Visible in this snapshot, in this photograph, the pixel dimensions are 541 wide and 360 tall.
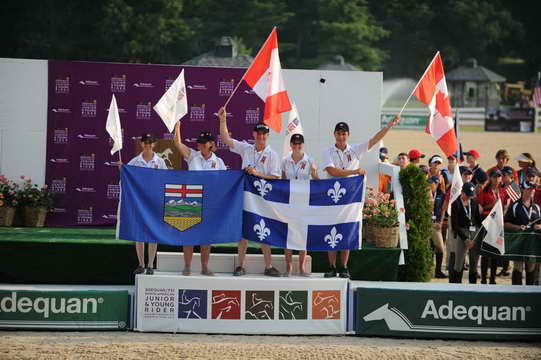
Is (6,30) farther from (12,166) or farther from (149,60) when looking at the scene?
(12,166)

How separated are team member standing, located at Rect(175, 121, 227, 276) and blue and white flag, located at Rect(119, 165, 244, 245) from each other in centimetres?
16

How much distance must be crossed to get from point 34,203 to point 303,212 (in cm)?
501

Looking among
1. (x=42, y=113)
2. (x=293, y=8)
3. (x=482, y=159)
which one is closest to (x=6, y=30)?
(x=293, y=8)

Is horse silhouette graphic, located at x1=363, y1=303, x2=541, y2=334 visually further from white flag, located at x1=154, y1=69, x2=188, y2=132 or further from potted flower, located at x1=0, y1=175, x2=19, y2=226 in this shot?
potted flower, located at x1=0, y1=175, x2=19, y2=226

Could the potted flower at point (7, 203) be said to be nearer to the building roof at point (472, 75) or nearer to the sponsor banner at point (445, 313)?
the sponsor banner at point (445, 313)

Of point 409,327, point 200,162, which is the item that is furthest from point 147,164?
point 409,327

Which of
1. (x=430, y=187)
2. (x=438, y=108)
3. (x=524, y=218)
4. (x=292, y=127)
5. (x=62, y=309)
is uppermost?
(x=438, y=108)

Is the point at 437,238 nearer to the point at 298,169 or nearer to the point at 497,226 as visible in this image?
the point at 497,226

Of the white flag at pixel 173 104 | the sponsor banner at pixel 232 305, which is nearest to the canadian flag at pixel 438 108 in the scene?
the sponsor banner at pixel 232 305

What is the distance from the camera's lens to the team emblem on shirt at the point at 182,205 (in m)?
10.7

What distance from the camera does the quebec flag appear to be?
35.5 ft

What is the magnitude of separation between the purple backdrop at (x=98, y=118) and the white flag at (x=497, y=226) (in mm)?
4538

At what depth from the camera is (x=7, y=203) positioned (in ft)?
45.2

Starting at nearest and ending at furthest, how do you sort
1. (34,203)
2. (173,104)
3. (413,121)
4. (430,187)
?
(173,104), (430,187), (34,203), (413,121)
